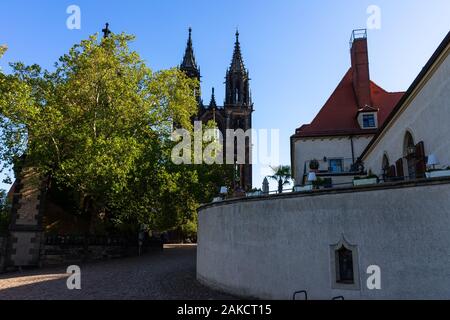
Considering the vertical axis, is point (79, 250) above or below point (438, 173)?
below

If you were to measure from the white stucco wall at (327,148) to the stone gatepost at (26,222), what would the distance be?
17.8 meters

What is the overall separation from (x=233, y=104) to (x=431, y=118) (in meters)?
67.8

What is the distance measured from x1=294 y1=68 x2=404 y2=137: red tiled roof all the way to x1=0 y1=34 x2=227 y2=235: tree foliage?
390 inches

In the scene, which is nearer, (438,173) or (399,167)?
(438,173)

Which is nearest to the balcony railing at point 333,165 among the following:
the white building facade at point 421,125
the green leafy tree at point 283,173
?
the white building facade at point 421,125

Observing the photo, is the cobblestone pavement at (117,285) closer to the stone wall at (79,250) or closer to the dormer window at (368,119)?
the stone wall at (79,250)

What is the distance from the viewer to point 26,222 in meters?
24.8

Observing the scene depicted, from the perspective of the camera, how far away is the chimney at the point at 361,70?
1069 inches

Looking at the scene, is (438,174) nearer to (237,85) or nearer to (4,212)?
(4,212)

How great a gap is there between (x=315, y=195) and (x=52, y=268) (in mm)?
18487

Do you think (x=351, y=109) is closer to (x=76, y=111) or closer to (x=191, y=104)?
(x=191, y=104)

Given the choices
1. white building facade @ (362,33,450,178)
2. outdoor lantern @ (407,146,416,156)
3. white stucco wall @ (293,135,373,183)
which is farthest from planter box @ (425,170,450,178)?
white stucco wall @ (293,135,373,183)

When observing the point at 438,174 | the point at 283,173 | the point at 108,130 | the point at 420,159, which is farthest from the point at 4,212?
the point at 283,173
